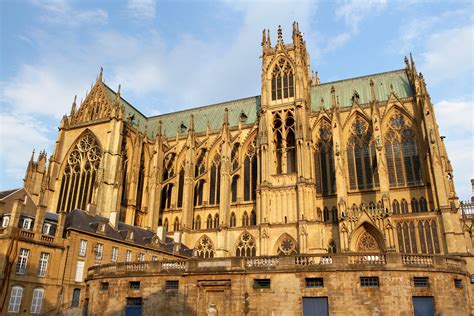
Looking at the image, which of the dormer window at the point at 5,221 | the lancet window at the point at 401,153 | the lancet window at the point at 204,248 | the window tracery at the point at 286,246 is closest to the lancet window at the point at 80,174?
the lancet window at the point at 204,248

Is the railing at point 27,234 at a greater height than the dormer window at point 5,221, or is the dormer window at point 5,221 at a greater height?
the dormer window at point 5,221

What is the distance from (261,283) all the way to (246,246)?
18.6m

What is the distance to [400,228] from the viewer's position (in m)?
35.6

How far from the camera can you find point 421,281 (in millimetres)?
20609

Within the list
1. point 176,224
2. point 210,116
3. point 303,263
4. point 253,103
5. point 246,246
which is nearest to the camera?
point 303,263

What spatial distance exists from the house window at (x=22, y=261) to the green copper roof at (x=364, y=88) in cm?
3344

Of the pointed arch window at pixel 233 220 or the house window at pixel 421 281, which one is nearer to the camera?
the house window at pixel 421 281

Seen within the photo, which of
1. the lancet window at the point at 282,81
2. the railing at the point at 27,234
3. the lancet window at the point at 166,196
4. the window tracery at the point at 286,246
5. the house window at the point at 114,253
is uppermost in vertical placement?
the lancet window at the point at 282,81

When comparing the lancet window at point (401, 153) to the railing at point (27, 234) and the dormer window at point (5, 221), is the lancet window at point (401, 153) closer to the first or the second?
the railing at point (27, 234)

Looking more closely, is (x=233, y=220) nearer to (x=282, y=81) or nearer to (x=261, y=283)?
(x=282, y=81)

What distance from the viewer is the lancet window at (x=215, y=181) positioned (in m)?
46.2

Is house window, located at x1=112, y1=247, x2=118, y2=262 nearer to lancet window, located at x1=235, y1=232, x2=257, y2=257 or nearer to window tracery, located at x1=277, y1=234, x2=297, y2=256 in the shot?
lancet window, located at x1=235, y1=232, x2=257, y2=257

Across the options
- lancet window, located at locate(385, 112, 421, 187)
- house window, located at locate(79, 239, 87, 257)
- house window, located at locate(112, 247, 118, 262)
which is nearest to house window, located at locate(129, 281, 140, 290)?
house window, located at locate(79, 239, 87, 257)

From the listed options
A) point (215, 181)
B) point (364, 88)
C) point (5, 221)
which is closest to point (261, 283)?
point (5, 221)
